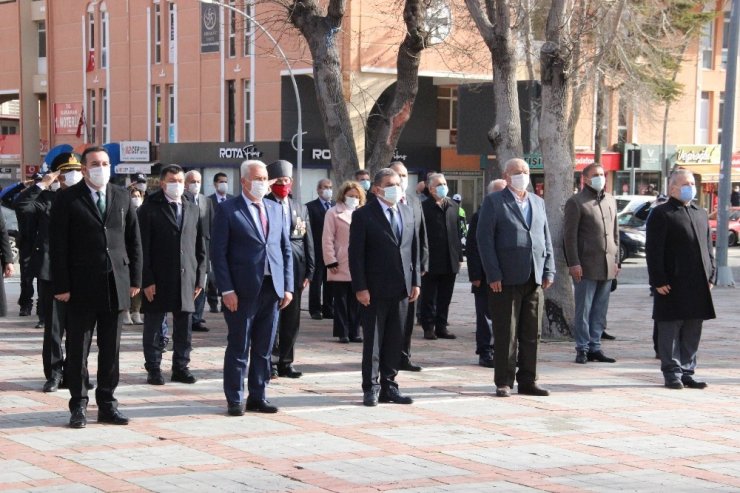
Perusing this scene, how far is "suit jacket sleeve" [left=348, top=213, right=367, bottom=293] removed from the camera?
34.8ft

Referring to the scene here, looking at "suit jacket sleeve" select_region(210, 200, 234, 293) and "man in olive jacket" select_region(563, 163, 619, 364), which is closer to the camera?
"suit jacket sleeve" select_region(210, 200, 234, 293)

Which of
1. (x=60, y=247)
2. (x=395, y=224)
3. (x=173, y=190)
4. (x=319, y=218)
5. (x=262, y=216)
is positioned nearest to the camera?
(x=60, y=247)

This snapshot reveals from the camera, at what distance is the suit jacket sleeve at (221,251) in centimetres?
995

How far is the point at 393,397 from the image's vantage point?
10625mm

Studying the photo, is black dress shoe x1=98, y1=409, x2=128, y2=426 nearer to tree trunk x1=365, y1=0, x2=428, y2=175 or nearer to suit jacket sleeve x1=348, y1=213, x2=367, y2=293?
suit jacket sleeve x1=348, y1=213, x2=367, y2=293

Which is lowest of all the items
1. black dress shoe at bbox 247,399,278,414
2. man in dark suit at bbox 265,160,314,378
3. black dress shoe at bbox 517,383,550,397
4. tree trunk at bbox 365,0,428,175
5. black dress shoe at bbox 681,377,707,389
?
black dress shoe at bbox 681,377,707,389

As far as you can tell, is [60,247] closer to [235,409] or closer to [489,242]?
[235,409]

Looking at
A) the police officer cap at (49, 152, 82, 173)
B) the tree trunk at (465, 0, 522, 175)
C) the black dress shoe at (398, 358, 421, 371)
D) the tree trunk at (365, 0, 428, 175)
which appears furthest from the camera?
the tree trunk at (365, 0, 428, 175)

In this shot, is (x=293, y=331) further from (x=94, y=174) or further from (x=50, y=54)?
(x=50, y=54)

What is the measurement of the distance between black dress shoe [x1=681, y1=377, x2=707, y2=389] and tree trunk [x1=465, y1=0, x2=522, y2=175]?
4386 mm

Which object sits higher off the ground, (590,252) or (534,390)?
(590,252)

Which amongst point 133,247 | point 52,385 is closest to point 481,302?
point 52,385

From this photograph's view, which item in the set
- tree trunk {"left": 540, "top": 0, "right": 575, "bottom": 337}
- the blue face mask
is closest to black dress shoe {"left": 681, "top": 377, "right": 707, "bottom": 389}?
the blue face mask

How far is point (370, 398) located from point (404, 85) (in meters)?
7.72
